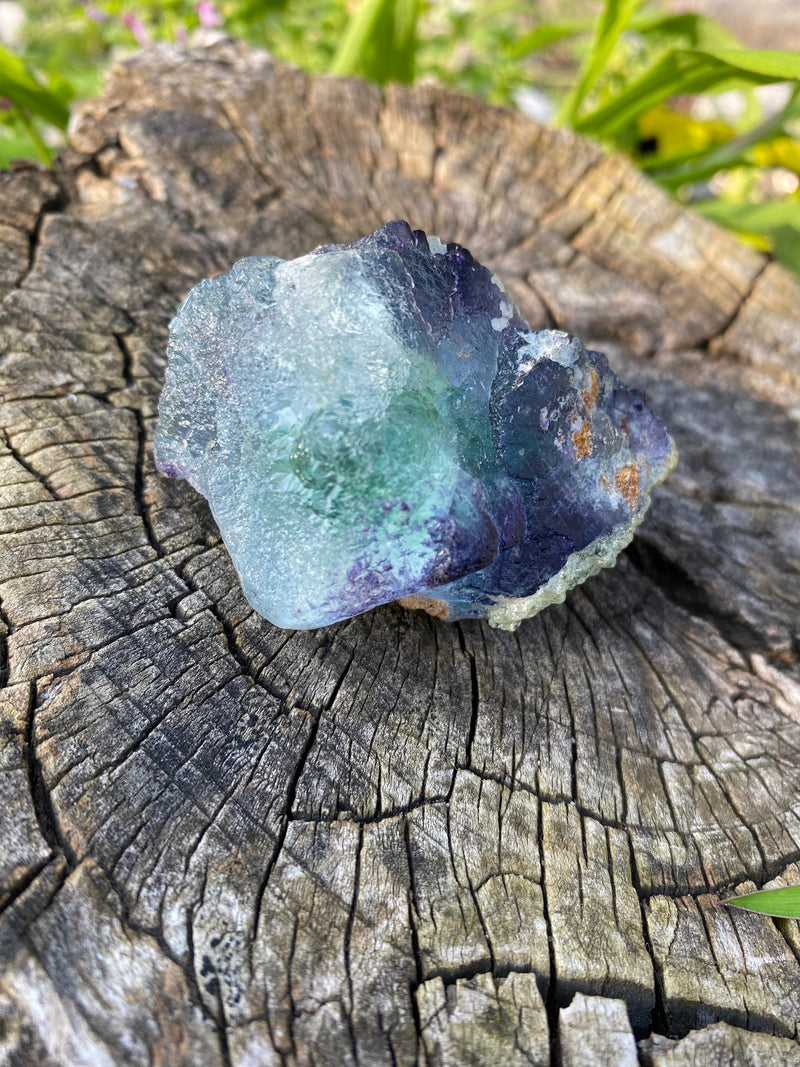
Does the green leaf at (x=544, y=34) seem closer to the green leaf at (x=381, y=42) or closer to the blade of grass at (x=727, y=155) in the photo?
the green leaf at (x=381, y=42)

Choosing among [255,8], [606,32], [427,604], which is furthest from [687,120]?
[427,604]

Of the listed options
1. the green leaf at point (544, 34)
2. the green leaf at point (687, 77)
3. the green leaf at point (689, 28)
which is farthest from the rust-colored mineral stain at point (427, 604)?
the green leaf at point (544, 34)

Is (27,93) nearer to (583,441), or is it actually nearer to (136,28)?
(136,28)

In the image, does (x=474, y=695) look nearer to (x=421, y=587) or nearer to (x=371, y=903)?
(x=421, y=587)

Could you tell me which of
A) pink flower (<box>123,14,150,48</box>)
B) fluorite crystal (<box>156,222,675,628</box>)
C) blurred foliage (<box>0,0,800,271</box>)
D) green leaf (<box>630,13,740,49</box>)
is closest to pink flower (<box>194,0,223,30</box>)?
blurred foliage (<box>0,0,800,271</box>)

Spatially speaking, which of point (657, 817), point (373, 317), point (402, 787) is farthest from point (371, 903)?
point (373, 317)

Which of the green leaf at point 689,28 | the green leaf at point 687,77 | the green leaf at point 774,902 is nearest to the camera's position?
the green leaf at point 774,902

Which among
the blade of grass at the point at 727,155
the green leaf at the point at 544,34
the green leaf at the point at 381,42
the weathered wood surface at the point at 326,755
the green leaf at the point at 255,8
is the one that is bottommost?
the weathered wood surface at the point at 326,755
